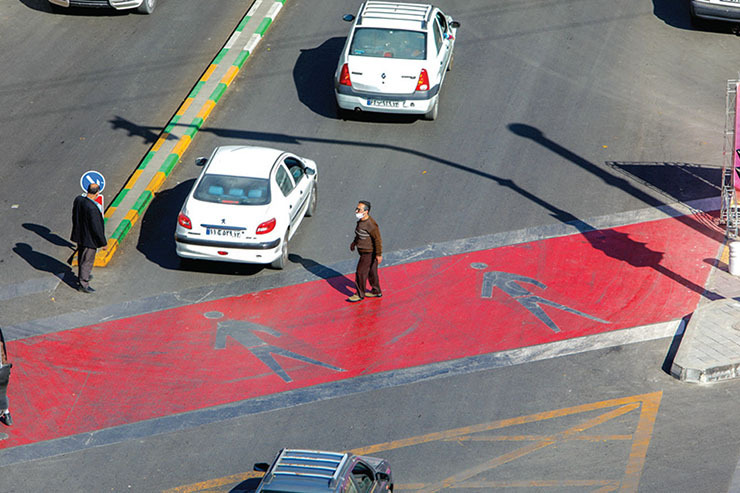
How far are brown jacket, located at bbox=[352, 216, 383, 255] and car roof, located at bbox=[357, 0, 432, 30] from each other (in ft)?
22.0

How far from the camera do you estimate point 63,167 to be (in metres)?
18.8

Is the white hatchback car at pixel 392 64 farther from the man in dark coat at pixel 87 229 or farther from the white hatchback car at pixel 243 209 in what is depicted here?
the man in dark coat at pixel 87 229

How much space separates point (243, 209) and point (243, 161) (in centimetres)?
116

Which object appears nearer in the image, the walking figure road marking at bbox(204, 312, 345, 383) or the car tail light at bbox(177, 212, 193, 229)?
the walking figure road marking at bbox(204, 312, 345, 383)

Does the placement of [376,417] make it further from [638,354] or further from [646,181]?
[646,181]

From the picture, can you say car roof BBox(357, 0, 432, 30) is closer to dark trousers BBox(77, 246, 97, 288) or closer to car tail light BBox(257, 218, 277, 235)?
car tail light BBox(257, 218, 277, 235)

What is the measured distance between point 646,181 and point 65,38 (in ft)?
42.9

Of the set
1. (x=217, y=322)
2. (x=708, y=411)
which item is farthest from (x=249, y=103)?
(x=708, y=411)

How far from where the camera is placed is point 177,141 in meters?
19.6

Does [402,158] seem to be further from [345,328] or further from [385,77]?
[345,328]

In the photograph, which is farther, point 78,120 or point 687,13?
point 687,13

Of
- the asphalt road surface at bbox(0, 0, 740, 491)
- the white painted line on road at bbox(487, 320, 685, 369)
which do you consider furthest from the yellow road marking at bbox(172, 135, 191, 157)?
the white painted line on road at bbox(487, 320, 685, 369)

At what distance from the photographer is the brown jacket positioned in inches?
592

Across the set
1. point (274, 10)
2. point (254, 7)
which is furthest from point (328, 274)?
point (254, 7)
